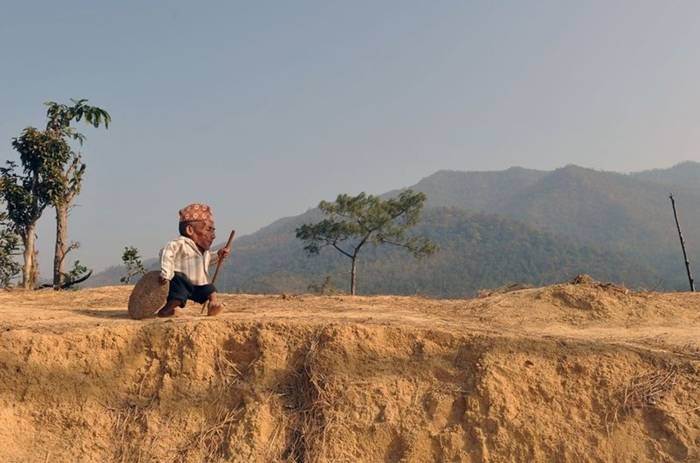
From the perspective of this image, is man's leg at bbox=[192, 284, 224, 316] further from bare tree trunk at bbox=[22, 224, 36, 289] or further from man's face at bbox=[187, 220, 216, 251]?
bare tree trunk at bbox=[22, 224, 36, 289]

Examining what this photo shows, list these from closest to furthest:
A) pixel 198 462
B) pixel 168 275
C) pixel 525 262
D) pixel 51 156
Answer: pixel 198 462, pixel 168 275, pixel 51 156, pixel 525 262

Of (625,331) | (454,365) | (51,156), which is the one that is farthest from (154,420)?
(51,156)

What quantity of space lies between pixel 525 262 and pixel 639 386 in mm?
108078

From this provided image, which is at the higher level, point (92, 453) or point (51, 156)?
point (51, 156)

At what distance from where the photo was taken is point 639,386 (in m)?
4.92

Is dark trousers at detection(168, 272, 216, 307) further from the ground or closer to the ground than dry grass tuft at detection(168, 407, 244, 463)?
further from the ground

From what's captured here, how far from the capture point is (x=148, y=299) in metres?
6.43

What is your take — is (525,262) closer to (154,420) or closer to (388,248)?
(388,248)

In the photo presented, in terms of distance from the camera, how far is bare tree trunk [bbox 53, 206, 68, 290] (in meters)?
14.2

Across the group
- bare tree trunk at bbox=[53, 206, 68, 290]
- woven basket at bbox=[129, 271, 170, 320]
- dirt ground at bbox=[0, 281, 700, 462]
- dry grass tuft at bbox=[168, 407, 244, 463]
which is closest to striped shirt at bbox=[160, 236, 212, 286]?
woven basket at bbox=[129, 271, 170, 320]

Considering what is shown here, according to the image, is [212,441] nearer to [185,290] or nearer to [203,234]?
[185,290]

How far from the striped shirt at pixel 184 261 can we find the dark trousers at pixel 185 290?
0.06 meters

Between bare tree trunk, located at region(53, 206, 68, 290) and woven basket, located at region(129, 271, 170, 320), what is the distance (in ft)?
30.7

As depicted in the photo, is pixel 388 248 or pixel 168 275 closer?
pixel 168 275
